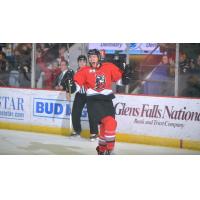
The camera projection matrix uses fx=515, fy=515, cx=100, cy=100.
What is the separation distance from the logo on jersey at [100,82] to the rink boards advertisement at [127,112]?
0.48ft

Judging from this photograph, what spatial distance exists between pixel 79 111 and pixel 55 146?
1.10 ft

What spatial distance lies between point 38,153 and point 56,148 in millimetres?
149

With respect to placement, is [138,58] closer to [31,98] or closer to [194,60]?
[194,60]

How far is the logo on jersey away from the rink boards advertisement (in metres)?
0.15

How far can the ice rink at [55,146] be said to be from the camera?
4.01 m

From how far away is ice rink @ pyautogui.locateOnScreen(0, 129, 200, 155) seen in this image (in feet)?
13.1

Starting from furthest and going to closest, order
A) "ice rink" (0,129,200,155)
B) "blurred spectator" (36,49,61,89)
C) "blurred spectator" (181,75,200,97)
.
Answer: "blurred spectator" (36,49,61,89), "ice rink" (0,129,200,155), "blurred spectator" (181,75,200,97)

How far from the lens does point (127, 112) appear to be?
407 centimetres

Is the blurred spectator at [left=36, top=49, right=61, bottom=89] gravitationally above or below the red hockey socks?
above

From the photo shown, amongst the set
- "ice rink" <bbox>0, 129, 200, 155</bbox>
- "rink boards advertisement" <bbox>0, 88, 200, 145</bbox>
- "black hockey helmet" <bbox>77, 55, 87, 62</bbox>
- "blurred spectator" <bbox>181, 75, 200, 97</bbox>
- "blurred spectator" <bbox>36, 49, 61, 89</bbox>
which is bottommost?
"ice rink" <bbox>0, 129, 200, 155</bbox>

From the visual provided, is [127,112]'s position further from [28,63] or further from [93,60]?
[28,63]

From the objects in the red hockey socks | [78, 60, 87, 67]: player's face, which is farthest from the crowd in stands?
the red hockey socks

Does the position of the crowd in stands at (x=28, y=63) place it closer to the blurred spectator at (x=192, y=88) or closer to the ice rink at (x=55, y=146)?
the ice rink at (x=55, y=146)

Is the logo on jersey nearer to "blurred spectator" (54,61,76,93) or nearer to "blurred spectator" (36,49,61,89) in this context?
"blurred spectator" (54,61,76,93)
